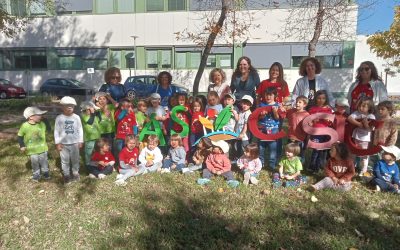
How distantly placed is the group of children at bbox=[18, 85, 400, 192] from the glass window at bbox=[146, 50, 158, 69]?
2059cm

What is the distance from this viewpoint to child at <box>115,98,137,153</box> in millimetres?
6480

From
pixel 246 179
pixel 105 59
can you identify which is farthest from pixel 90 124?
pixel 105 59

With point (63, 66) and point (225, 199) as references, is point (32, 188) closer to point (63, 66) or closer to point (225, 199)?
point (225, 199)

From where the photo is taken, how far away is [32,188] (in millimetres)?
5609

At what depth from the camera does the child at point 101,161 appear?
20.1 ft

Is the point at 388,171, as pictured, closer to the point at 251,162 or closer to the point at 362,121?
the point at 362,121

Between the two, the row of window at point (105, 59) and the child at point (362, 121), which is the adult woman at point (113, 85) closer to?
the child at point (362, 121)

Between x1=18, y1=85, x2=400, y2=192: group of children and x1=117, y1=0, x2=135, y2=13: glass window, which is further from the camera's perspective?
x1=117, y1=0, x2=135, y2=13: glass window

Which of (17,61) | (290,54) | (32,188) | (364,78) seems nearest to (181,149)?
(32,188)

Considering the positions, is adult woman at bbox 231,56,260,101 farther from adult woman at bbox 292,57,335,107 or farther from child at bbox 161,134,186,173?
child at bbox 161,134,186,173

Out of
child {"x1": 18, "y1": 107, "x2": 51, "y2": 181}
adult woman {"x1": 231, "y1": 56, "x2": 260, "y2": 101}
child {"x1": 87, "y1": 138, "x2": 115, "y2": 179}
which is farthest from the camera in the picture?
adult woman {"x1": 231, "y1": 56, "x2": 260, "y2": 101}

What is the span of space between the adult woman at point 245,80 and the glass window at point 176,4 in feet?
68.4

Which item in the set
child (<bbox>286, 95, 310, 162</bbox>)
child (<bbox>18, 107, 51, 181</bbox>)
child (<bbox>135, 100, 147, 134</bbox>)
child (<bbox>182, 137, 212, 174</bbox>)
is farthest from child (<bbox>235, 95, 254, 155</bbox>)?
child (<bbox>18, 107, 51, 181</bbox>)

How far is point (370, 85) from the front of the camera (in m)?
5.82
